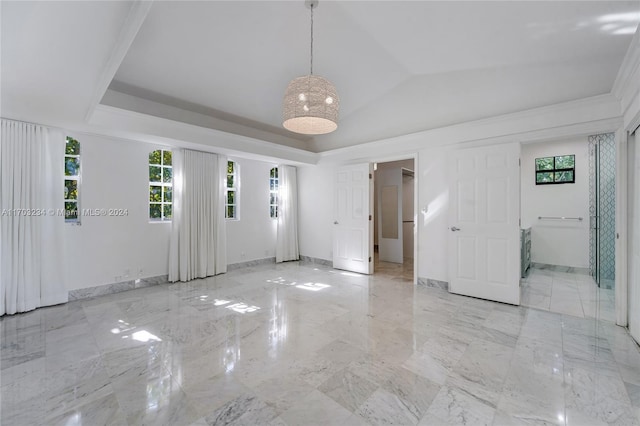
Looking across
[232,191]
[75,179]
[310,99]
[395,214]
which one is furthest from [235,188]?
[395,214]

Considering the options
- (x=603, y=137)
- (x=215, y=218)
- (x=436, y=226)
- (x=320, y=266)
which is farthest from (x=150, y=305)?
(x=603, y=137)

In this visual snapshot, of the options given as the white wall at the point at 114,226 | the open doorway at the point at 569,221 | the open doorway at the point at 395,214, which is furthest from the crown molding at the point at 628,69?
the white wall at the point at 114,226

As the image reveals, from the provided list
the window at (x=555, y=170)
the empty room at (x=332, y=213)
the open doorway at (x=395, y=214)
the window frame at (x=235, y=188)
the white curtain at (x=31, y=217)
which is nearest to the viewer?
the empty room at (x=332, y=213)

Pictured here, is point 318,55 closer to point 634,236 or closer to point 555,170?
point 634,236

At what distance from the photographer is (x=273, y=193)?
679 centimetres

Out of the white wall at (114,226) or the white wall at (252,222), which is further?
the white wall at (252,222)

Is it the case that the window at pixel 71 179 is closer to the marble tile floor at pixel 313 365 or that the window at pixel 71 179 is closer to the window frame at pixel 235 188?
the marble tile floor at pixel 313 365

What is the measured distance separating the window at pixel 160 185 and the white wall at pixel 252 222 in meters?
1.23

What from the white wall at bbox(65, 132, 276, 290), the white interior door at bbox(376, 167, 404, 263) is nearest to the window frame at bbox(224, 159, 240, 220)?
the white wall at bbox(65, 132, 276, 290)

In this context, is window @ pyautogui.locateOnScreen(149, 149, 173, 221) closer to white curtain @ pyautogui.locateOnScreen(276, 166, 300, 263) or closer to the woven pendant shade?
white curtain @ pyautogui.locateOnScreen(276, 166, 300, 263)

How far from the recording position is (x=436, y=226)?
4.64 metres

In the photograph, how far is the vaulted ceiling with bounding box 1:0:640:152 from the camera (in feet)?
6.75

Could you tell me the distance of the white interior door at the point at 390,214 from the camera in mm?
6859

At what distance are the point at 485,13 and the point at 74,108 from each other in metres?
4.44
